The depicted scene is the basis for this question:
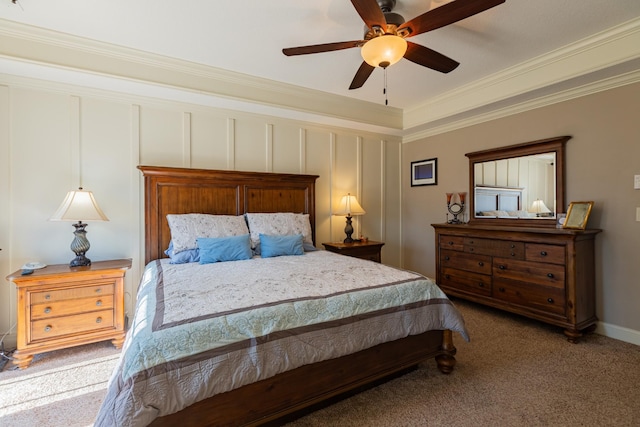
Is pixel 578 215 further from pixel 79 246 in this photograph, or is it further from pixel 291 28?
pixel 79 246

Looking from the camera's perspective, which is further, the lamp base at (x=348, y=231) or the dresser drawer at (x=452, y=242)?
the lamp base at (x=348, y=231)

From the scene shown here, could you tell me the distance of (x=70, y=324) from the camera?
2.43 metres

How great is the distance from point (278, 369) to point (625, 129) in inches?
140

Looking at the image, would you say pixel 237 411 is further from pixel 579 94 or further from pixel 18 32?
pixel 579 94

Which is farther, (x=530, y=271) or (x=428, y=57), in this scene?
(x=530, y=271)

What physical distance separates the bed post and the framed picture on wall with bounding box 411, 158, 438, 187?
2721mm

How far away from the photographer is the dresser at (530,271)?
270 cm

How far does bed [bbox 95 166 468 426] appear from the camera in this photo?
49.6 inches

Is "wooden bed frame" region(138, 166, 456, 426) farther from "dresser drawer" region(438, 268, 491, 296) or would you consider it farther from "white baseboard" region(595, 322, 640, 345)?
"white baseboard" region(595, 322, 640, 345)

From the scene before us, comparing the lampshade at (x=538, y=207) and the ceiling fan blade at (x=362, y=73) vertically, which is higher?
the ceiling fan blade at (x=362, y=73)

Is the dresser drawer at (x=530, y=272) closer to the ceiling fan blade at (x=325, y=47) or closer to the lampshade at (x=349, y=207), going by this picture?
the lampshade at (x=349, y=207)

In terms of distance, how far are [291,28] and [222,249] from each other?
2004mm

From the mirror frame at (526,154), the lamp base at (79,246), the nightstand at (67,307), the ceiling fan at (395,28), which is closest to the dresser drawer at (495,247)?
the mirror frame at (526,154)

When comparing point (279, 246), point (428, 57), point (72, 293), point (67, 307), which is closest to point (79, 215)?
point (72, 293)
